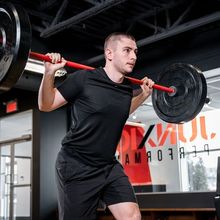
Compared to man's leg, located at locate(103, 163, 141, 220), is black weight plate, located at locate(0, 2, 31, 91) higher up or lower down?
higher up

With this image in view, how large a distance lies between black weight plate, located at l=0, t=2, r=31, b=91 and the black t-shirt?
0.88 ft

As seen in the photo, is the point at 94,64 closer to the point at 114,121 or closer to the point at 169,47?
the point at 169,47

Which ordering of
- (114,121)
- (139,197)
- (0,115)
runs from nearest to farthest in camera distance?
(114,121)
(139,197)
(0,115)

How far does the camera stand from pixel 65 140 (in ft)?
7.03

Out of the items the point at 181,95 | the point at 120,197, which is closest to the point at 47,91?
the point at 120,197

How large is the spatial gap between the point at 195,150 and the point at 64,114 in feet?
7.79

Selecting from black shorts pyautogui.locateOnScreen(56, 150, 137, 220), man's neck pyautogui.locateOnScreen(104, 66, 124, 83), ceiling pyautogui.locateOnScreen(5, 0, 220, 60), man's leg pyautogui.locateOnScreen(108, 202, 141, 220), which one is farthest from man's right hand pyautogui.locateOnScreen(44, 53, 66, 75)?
ceiling pyautogui.locateOnScreen(5, 0, 220, 60)

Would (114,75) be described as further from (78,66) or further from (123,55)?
(78,66)

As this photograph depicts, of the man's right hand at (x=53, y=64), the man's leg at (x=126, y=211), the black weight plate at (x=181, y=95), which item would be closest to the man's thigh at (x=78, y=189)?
the man's leg at (x=126, y=211)

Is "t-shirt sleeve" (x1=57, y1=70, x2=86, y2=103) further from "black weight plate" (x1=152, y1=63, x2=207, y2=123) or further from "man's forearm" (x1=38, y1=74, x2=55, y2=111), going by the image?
"black weight plate" (x1=152, y1=63, x2=207, y2=123)

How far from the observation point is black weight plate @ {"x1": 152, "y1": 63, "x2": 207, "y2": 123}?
3.10 meters

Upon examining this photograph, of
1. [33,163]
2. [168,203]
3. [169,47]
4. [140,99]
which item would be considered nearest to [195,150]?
[168,203]

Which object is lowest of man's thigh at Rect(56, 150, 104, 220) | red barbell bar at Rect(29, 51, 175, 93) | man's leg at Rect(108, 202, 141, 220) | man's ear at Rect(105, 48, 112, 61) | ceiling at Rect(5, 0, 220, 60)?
man's leg at Rect(108, 202, 141, 220)

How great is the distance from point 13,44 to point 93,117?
0.56m
